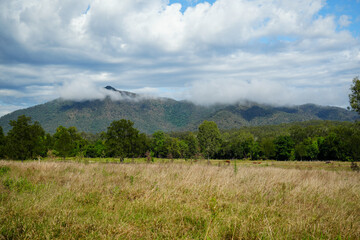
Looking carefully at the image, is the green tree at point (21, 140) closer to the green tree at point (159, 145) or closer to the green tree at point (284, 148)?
the green tree at point (159, 145)

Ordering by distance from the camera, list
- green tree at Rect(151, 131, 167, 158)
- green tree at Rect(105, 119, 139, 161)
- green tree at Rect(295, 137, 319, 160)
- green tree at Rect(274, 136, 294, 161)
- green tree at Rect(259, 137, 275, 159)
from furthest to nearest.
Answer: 1. green tree at Rect(259, 137, 275, 159)
2. green tree at Rect(274, 136, 294, 161)
3. green tree at Rect(151, 131, 167, 158)
4. green tree at Rect(295, 137, 319, 160)
5. green tree at Rect(105, 119, 139, 161)

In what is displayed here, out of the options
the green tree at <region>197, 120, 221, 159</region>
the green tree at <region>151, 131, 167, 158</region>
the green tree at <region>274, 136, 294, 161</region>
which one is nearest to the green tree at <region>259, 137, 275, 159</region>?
the green tree at <region>274, 136, 294, 161</region>

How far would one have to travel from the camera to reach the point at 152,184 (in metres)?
6.71

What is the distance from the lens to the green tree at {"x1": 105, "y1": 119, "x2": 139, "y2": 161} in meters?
41.2

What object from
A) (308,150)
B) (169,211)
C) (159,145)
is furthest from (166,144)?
(169,211)

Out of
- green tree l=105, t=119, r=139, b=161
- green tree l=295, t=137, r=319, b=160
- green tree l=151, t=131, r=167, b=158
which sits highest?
green tree l=105, t=119, r=139, b=161

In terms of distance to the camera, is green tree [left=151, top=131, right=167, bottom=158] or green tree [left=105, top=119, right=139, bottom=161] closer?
green tree [left=105, top=119, right=139, bottom=161]

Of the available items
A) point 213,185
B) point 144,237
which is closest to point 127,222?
point 144,237

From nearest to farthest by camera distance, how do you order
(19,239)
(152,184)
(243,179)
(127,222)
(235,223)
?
1. (19,239)
2. (235,223)
3. (127,222)
4. (152,184)
5. (243,179)

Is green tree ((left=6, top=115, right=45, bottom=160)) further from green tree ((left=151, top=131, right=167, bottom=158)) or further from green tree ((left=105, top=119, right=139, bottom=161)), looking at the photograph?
green tree ((left=151, top=131, right=167, bottom=158))

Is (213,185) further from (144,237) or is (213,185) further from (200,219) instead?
(144,237)

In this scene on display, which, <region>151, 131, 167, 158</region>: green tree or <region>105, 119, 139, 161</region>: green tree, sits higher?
<region>105, 119, 139, 161</region>: green tree

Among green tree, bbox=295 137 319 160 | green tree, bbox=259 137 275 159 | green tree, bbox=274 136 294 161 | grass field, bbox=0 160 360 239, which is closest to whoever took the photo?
grass field, bbox=0 160 360 239

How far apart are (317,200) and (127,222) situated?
543cm
